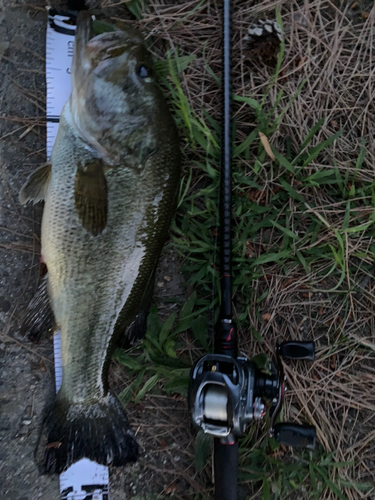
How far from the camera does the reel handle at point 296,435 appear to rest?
1.85 m

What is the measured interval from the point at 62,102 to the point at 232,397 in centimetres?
189

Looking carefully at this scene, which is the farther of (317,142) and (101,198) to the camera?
(317,142)

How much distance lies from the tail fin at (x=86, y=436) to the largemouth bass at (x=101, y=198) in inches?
0.7

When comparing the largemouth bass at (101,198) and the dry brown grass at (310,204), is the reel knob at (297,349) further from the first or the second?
the largemouth bass at (101,198)

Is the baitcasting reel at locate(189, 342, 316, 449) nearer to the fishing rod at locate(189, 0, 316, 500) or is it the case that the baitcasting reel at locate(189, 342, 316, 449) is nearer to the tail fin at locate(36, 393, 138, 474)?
the fishing rod at locate(189, 0, 316, 500)

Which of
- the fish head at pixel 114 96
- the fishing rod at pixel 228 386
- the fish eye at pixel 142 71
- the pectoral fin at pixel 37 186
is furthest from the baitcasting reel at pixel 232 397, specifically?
the fish eye at pixel 142 71

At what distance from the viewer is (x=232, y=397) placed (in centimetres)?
169

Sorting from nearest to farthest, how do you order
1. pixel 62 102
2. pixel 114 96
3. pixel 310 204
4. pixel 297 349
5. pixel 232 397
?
pixel 232 397
pixel 114 96
pixel 297 349
pixel 62 102
pixel 310 204

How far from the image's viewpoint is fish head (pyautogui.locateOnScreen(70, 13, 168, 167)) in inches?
71.2

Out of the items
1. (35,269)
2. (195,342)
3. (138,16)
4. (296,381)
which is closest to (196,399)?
(195,342)

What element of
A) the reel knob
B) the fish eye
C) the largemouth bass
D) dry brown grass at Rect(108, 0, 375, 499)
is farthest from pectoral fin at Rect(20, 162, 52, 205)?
the reel knob

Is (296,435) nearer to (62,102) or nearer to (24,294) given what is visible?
(24,294)

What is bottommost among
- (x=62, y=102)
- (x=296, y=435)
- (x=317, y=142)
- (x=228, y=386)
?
(x=296, y=435)

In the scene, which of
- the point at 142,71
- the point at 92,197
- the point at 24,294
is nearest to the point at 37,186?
the point at 92,197
